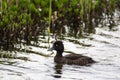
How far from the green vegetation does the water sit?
0.61 metres

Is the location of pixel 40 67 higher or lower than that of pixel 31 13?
lower

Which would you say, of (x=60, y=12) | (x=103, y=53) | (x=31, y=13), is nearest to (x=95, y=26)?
(x=60, y=12)

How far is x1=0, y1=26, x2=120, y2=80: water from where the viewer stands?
478 inches

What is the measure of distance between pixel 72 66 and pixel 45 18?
14.0 feet

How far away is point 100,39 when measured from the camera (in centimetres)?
1792

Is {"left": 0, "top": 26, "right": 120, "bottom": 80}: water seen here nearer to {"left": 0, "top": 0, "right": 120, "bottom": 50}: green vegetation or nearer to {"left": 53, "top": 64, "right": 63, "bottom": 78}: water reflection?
{"left": 53, "top": 64, "right": 63, "bottom": 78}: water reflection

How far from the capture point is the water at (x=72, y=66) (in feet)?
39.8

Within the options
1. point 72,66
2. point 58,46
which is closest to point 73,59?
point 72,66

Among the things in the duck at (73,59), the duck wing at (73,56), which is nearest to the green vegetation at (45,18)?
the duck at (73,59)

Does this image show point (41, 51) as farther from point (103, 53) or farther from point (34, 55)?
point (103, 53)

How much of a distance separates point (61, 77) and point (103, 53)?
3682 mm

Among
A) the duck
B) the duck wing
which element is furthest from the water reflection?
the duck wing

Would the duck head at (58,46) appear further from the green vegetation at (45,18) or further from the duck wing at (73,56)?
the green vegetation at (45,18)

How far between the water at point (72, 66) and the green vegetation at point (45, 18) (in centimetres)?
61
